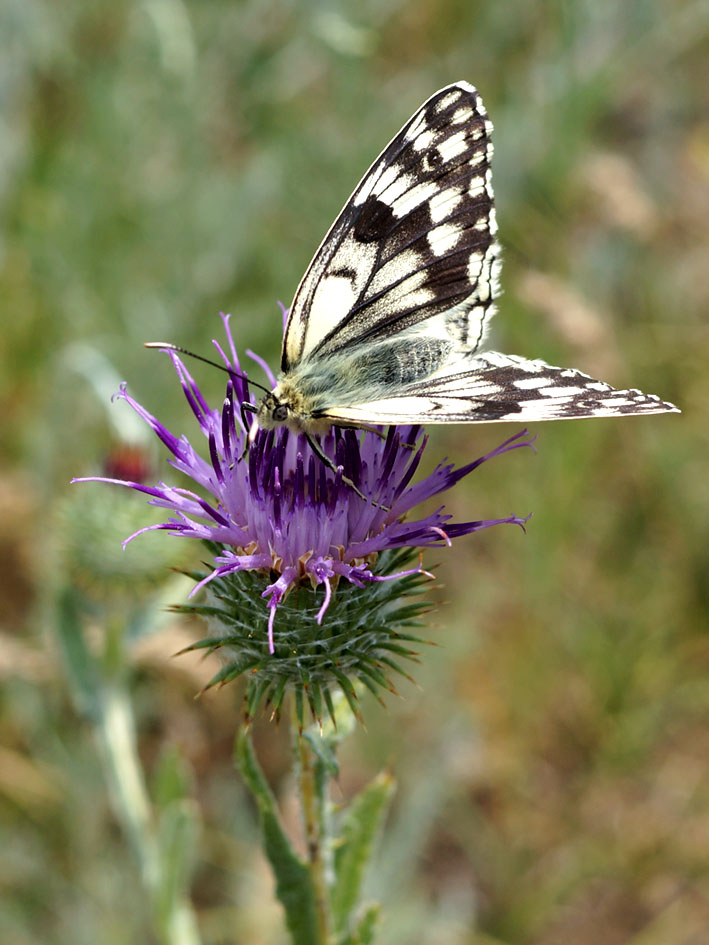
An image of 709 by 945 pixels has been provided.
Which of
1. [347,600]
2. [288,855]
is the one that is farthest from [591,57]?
[288,855]

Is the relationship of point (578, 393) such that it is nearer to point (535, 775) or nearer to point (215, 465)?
point (215, 465)

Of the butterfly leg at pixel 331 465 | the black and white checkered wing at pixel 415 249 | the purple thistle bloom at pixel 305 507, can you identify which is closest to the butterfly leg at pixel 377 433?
the purple thistle bloom at pixel 305 507

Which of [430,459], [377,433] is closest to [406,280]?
[377,433]

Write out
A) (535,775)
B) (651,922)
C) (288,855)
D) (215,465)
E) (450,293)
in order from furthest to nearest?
(535,775)
(651,922)
(450,293)
(215,465)
(288,855)

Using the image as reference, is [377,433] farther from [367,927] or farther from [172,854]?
[172,854]

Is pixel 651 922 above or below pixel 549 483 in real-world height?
below

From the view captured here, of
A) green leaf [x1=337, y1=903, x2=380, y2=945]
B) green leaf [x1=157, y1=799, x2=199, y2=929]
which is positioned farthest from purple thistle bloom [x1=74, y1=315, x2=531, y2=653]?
green leaf [x1=157, y1=799, x2=199, y2=929]

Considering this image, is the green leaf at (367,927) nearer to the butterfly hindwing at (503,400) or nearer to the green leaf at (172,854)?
the green leaf at (172,854)
